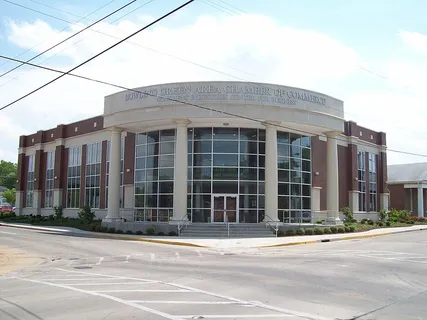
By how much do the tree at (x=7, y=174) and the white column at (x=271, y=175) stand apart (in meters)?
134

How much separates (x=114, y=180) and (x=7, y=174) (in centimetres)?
12993

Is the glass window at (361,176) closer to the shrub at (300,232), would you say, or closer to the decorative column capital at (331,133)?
the decorative column capital at (331,133)

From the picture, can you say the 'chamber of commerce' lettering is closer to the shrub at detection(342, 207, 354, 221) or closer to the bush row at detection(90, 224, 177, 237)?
the bush row at detection(90, 224, 177, 237)

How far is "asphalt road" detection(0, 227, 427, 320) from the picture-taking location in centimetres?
766

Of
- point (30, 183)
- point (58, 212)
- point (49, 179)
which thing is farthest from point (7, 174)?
point (58, 212)

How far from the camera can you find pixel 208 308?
25.8 ft

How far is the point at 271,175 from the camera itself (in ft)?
94.3

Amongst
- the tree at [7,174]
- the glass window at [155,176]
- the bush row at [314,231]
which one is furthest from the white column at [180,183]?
the tree at [7,174]

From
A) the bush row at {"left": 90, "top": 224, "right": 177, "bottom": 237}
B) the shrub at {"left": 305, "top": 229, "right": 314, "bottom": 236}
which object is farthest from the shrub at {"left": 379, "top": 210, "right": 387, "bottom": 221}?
the bush row at {"left": 90, "top": 224, "right": 177, "bottom": 237}

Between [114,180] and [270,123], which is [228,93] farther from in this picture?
[114,180]

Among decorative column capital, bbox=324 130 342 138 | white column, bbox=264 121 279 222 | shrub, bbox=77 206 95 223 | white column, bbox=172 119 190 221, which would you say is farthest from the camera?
shrub, bbox=77 206 95 223

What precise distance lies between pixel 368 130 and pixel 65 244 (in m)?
34.4

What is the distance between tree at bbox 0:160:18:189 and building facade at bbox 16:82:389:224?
11942 cm

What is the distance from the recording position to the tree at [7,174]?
14479 centimetres
